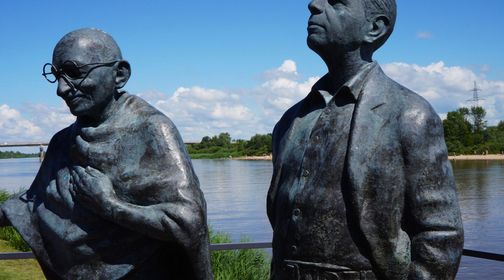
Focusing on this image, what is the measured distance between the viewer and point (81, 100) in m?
2.99

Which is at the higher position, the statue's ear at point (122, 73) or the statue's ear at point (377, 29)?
the statue's ear at point (377, 29)

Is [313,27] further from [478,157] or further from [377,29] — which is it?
[478,157]

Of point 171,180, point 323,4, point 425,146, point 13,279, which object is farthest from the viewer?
point 13,279

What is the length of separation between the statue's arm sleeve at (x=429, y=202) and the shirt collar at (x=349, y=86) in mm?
234

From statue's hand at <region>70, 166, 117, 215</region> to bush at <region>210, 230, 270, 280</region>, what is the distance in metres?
5.11

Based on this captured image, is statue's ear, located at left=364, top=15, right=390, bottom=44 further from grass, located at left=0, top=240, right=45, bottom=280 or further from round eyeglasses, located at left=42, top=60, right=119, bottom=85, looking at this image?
grass, located at left=0, top=240, right=45, bottom=280

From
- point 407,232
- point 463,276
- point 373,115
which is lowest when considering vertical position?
point 463,276

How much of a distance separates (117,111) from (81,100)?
0.18 m

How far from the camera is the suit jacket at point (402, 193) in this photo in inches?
97.7

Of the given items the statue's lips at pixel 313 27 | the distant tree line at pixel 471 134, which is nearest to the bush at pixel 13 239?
the statue's lips at pixel 313 27

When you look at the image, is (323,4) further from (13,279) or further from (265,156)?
(265,156)

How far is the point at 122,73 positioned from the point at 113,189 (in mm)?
535

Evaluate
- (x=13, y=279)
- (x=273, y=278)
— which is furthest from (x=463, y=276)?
(x=273, y=278)

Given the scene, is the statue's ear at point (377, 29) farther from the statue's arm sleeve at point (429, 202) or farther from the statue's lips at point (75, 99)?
the statue's lips at point (75, 99)
